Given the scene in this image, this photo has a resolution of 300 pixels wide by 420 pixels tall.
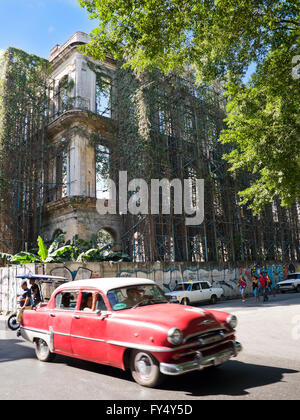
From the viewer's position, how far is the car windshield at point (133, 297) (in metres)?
5.43

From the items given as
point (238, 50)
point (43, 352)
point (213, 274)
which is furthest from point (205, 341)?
point (213, 274)

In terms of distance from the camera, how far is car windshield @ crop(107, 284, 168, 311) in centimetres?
543

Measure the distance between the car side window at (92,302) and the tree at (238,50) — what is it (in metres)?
6.87

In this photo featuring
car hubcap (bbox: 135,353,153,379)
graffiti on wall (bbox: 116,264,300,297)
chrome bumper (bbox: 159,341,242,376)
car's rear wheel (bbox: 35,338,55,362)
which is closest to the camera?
chrome bumper (bbox: 159,341,242,376)

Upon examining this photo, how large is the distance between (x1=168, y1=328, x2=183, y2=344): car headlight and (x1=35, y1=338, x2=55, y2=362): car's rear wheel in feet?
10.4

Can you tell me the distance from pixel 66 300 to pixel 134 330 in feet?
6.76

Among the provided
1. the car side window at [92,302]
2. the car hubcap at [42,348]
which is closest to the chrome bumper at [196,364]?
the car side window at [92,302]

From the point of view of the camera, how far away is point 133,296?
5.64 meters

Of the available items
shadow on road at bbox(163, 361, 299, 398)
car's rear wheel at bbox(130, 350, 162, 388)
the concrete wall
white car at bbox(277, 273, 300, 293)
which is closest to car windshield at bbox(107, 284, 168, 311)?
car's rear wheel at bbox(130, 350, 162, 388)

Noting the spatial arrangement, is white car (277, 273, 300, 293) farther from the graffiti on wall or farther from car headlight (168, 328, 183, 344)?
car headlight (168, 328, 183, 344)

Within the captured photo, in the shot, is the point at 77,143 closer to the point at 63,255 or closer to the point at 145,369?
the point at 63,255

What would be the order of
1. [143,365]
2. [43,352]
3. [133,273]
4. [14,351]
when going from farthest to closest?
[133,273]
[14,351]
[43,352]
[143,365]

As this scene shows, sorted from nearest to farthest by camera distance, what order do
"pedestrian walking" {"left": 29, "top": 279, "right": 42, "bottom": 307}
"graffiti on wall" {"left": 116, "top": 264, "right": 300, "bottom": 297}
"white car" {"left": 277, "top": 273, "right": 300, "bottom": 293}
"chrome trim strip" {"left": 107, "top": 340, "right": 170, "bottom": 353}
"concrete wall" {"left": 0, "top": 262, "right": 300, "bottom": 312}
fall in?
"chrome trim strip" {"left": 107, "top": 340, "right": 170, "bottom": 353} < "pedestrian walking" {"left": 29, "top": 279, "right": 42, "bottom": 307} < "concrete wall" {"left": 0, "top": 262, "right": 300, "bottom": 312} < "graffiti on wall" {"left": 116, "top": 264, "right": 300, "bottom": 297} < "white car" {"left": 277, "top": 273, "right": 300, "bottom": 293}

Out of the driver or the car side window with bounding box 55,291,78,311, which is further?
the car side window with bounding box 55,291,78,311
